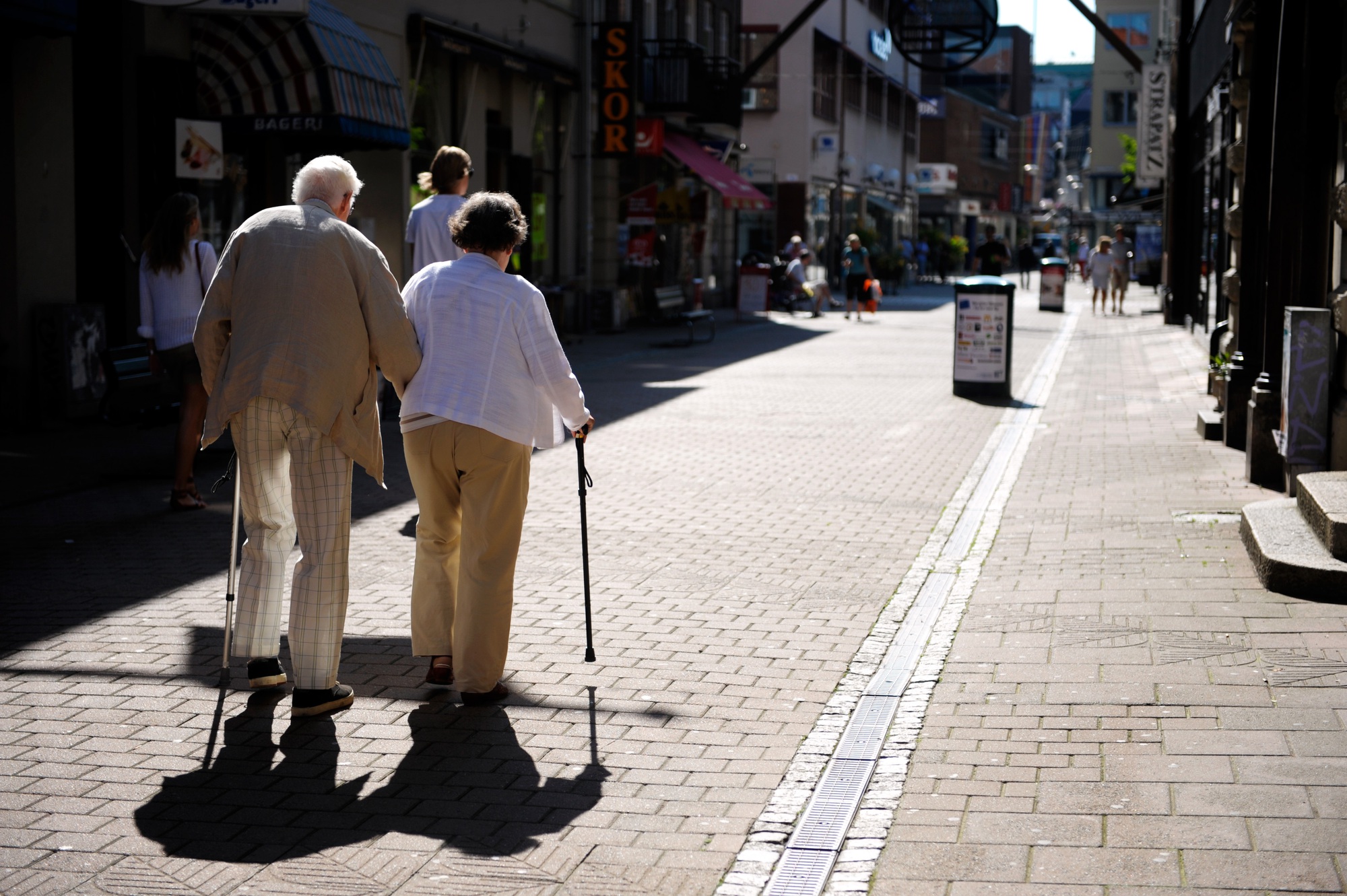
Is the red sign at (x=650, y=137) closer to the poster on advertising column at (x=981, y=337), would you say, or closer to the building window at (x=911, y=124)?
the poster on advertising column at (x=981, y=337)

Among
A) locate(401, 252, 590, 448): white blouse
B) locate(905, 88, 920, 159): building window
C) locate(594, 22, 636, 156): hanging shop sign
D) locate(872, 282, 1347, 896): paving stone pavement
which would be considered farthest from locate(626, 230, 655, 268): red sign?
locate(905, 88, 920, 159): building window

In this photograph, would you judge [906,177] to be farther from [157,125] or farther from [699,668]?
[699,668]

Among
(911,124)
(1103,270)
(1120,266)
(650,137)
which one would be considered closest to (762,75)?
(1103,270)

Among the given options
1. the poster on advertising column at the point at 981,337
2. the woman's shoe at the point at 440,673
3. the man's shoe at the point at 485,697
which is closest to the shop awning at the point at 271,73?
the poster on advertising column at the point at 981,337

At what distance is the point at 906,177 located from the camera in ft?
230

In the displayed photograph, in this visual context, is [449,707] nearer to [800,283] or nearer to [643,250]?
[643,250]

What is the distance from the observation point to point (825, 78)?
5312 centimetres

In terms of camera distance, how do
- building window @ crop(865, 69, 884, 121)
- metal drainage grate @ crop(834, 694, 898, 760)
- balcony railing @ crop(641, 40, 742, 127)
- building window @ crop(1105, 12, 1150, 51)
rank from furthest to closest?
building window @ crop(1105, 12, 1150, 51) < building window @ crop(865, 69, 884, 121) < balcony railing @ crop(641, 40, 742, 127) < metal drainage grate @ crop(834, 694, 898, 760)

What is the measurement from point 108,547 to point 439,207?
8.35ft

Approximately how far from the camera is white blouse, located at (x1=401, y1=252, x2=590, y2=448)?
5.18 meters

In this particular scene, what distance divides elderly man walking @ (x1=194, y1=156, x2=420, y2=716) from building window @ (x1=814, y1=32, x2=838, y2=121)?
47.4 m

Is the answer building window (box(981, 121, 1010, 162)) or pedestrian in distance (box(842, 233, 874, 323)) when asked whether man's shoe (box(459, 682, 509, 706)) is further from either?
building window (box(981, 121, 1010, 162))

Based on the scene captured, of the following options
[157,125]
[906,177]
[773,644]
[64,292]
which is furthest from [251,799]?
[906,177]

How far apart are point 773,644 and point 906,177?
216 feet
